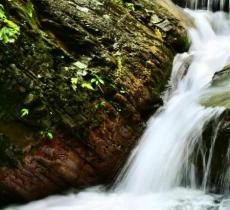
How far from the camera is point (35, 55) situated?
537 centimetres

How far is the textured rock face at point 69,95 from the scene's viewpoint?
16.6 feet

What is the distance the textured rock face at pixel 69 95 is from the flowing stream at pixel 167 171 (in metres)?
0.18

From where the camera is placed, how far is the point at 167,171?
5527 mm

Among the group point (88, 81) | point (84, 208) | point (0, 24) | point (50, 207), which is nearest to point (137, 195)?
point (84, 208)

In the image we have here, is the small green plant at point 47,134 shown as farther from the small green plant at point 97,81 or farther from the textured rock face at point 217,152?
the textured rock face at point 217,152

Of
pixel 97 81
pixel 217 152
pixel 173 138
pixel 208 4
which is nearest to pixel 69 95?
pixel 97 81

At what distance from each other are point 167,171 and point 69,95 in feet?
5.62

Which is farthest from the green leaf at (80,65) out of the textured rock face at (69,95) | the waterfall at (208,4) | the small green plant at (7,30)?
the waterfall at (208,4)

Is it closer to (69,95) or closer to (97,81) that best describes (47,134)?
(69,95)

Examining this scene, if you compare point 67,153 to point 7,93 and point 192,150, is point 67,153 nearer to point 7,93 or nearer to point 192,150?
point 7,93

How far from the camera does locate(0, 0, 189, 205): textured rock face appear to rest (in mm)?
5062

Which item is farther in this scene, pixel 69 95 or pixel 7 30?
pixel 69 95

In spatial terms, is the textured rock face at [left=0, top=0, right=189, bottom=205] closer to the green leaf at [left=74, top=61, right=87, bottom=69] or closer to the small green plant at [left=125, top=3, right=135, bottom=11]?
the green leaf at [left=74, top=61, right=87, bottom=69]

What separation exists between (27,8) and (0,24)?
796 millimetres
